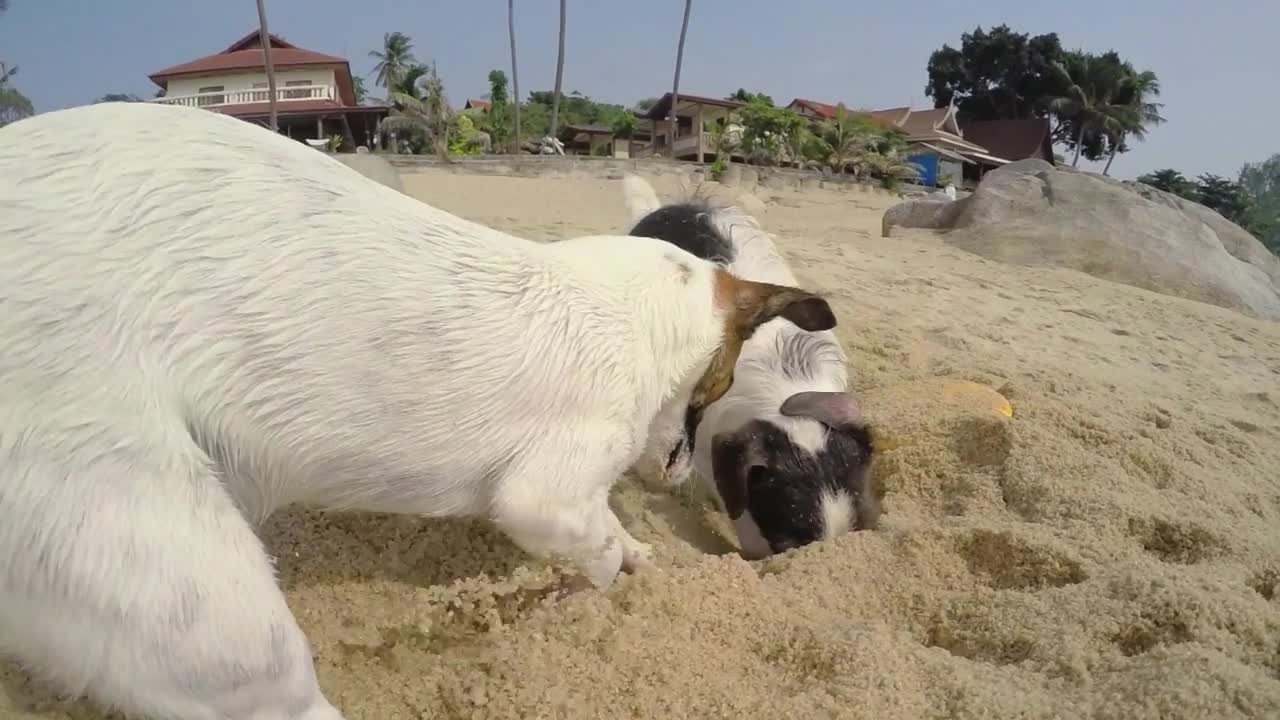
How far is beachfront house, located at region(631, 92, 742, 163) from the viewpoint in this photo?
38.2 meters

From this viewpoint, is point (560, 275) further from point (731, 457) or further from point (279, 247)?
point (731, 457)

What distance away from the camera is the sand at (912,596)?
1990mm

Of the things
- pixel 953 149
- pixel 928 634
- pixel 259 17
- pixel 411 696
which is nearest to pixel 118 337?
pixel 411 696

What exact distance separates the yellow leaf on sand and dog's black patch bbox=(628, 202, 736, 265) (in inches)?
59.9

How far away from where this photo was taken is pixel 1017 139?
50.6 m

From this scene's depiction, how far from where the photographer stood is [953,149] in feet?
149

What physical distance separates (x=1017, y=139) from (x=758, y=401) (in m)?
54.0

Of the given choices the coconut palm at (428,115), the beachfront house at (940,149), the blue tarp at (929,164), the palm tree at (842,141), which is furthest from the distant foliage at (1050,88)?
the coconut palm at (428,115)

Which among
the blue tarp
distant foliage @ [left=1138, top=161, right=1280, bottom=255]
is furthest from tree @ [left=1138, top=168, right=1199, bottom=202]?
the blue tarp

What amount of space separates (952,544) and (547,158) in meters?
21.1

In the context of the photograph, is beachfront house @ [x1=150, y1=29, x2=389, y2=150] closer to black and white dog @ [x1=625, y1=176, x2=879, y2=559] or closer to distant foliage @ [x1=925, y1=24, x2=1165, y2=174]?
black and white dog @ [x1=625, y1=176, x2=879, y2=559]

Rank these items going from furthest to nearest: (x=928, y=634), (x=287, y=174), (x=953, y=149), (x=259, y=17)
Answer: (x=953, y=149)
(x=259, y=17)
(x=928, y=634)
(x=287, y=174)

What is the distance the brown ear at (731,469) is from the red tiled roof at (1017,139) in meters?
51.3

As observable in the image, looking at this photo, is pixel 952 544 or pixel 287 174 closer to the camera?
pixel 287 174
